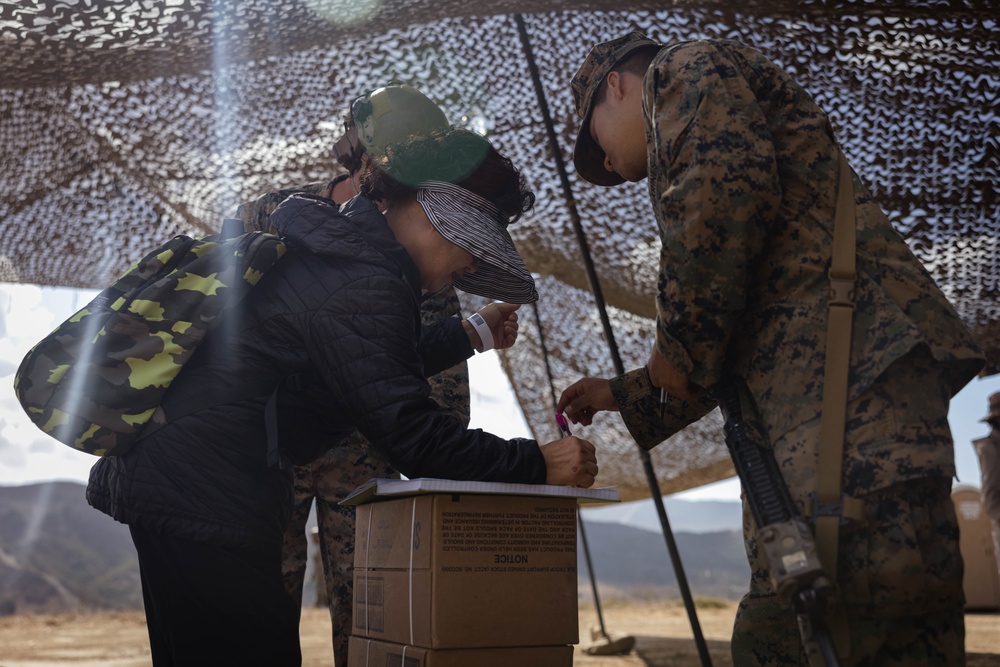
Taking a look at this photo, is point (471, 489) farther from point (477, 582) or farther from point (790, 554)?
point (790, 554)

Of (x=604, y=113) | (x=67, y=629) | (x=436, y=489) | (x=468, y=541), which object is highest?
(x=604, y=113)

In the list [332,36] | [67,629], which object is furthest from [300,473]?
[67,629]

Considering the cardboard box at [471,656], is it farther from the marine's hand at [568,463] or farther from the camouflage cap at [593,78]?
the camouflage cap at [593,78]

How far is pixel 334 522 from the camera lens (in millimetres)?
2537

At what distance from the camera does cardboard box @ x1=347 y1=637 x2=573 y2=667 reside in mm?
1475

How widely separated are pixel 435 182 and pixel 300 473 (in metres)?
1.14

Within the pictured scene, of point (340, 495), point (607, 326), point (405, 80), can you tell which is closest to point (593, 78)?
point (340, 495)

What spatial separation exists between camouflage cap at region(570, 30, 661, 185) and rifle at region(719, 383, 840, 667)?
744 millimetres

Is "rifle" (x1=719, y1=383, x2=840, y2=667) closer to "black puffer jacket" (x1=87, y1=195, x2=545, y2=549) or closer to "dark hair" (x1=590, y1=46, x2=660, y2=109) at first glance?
"black puffer jacket" (x1=87, y1=195, x2=545, y2=549)

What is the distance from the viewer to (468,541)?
1.53 m

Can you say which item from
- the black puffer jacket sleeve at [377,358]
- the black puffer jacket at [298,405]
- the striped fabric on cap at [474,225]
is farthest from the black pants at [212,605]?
the striped fabric on cap at [474,225]

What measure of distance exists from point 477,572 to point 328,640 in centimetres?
629

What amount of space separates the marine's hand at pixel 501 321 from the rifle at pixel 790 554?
0.92m

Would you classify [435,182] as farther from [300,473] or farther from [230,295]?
[300,473]
